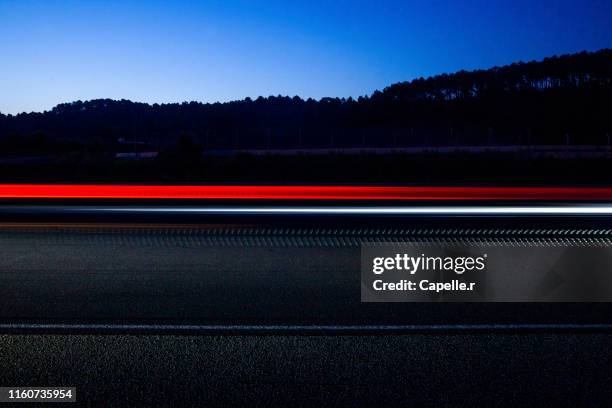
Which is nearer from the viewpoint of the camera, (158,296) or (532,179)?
(158,296)

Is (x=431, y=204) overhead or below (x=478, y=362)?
overhead

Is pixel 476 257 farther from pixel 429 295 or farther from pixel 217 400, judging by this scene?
pixel 217 400

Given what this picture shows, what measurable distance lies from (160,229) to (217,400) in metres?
5.49

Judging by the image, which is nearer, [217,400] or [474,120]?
[217,400]

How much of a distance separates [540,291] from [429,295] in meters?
1.21

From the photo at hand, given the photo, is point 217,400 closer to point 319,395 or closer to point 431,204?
point 319,395

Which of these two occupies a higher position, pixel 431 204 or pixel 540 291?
pixel 431 204

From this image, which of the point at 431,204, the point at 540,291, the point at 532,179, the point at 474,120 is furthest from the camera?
the point at 474,120

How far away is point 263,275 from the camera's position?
19.9 feet

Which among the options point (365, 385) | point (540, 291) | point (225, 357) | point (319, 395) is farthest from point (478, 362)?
point (540, 291)

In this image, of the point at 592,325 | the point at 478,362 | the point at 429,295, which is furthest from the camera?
the point at 429,295

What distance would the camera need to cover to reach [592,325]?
442cm

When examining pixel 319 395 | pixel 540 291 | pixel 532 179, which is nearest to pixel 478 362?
pixel 319 395

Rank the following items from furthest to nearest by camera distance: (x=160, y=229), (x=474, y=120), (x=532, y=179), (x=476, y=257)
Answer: (x=474, y=120)
(x=532, y=179)
(x=160, y=229)
(x=476, y=257)
